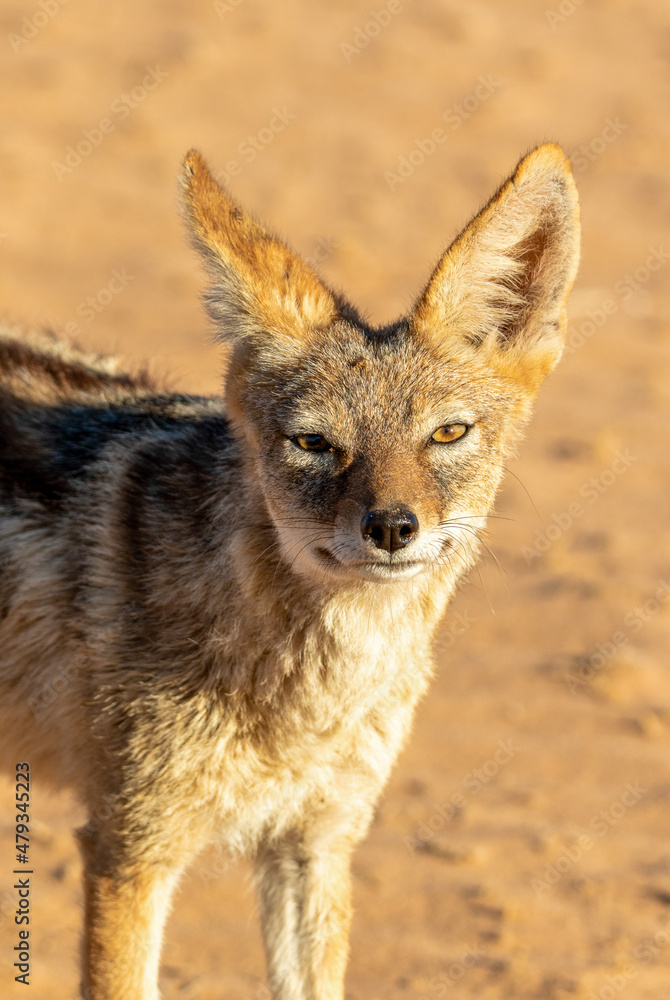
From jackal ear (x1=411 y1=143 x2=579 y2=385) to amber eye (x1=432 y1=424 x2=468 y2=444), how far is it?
1.25 ft

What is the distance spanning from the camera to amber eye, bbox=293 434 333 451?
152 inches

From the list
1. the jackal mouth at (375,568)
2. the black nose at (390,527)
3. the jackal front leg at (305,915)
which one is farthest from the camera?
the jackal front leg at (305,915)

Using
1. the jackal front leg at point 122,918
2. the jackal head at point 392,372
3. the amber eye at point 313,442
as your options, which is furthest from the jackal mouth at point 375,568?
the jackal front leg at point 122,918

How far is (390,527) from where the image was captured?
3.52m

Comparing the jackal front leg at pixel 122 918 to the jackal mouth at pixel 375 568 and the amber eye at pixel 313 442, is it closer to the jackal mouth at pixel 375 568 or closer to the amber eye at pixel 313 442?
the jackal mouth at pixel 375 568

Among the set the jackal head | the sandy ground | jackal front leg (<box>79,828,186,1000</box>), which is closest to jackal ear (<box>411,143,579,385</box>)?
the jackal head

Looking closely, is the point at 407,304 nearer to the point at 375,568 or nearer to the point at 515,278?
the point at 515,278

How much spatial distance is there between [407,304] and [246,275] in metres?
8.21

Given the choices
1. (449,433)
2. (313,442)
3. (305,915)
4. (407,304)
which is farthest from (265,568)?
(407,304)

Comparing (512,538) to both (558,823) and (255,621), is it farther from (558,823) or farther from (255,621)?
(255,621)

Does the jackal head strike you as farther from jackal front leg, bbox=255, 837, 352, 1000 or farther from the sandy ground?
jackal front leg, bbox=255, 837, 352, 1000

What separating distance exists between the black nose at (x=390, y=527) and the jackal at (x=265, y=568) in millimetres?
126

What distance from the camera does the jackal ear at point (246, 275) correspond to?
3.92 meters

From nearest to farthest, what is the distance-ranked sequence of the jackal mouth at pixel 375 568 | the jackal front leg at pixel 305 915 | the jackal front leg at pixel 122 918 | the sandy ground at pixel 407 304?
1. the jackal mouth at pixel 375 568
2. the jackal front leg at pixel 122 918
3. the jackal front leg at pixel 305 915
4. the sandy ground at pixel 407 304
